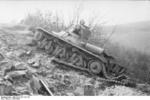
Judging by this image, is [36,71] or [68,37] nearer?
[36,71]

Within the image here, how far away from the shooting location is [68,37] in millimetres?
3639

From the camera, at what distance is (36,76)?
3137 mm

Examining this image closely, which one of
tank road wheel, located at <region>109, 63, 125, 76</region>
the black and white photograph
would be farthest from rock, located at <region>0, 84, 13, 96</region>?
tank road wheel, located at <region>109, 63, 125, 76</region>

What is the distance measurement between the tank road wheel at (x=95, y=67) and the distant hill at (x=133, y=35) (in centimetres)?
42

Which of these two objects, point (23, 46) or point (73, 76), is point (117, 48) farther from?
point (23, 46)

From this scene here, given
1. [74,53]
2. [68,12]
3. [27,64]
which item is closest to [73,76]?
[74,53]

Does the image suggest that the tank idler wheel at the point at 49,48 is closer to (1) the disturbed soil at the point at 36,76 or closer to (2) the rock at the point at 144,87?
(1) the disturbed soil at the point at 36,76

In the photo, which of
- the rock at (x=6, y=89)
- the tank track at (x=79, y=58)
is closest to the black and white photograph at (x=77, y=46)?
the tank track at (x=79, y=58)

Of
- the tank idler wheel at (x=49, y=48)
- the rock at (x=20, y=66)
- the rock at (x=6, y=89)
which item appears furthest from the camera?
the tank idler wheel at (x=49, y=48)

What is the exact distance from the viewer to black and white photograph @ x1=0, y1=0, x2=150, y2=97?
10.4 feet

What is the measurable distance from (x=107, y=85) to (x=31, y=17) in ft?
4.81

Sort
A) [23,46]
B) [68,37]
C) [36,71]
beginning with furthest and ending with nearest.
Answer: [68,37] → [23,46] → [36,71]

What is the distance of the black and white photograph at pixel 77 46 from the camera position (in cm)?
317

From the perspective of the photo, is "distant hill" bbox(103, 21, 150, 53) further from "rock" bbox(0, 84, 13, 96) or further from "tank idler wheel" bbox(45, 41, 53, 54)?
"rock" bbox(0, 84, 13, 96)
